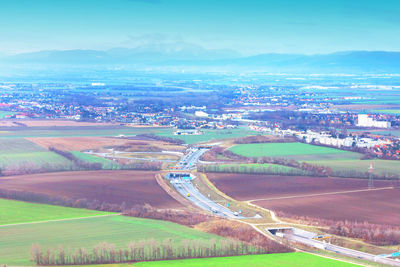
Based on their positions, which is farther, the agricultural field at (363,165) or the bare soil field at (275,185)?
the agricultural field at (363,165)

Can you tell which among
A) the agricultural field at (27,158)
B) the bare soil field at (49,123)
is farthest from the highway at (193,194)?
the bare soil field at (49,123)

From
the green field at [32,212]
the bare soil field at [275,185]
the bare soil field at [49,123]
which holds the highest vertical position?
the bare soil field at [49,123]

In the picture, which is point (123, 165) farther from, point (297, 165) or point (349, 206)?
point (349, 206)

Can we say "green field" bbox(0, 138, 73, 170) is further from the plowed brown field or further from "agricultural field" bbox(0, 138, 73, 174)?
the plowed brown field

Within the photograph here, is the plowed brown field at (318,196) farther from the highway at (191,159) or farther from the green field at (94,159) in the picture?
the green field at (94,159)

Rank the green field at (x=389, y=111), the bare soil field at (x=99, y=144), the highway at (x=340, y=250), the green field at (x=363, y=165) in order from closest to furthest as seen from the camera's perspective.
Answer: the highway at (x=340, y=250)
the green field at (x=363, y=165)
the bare soil field at (x=99, y=144)
the green field at (x=389, y=111)

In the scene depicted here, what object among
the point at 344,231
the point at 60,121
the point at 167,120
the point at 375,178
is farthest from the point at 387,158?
the point at 60,121

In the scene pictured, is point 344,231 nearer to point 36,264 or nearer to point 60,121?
point 36,264

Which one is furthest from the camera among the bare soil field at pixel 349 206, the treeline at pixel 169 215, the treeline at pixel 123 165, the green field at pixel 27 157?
the green field at pixel 27 157
